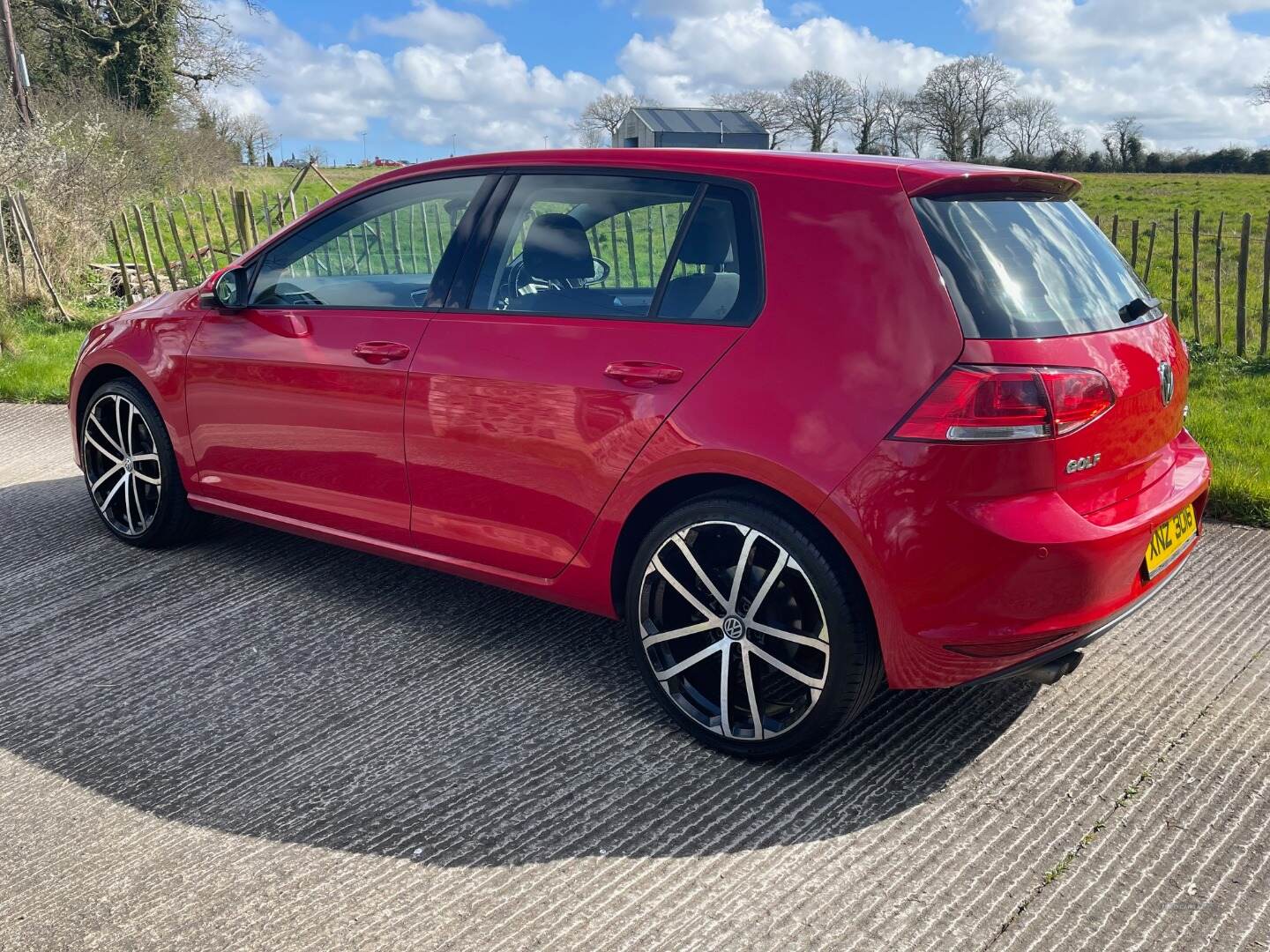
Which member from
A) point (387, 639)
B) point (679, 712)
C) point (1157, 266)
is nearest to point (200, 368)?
point (387, 639)

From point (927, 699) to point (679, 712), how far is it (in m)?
0.86

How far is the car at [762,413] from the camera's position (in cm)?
266

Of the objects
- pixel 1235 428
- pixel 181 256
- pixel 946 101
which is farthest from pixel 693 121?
pixel 1235 428

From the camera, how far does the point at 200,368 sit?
4438 mm

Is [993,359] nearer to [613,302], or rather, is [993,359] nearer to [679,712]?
[613,302]

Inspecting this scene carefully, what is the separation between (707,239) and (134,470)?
3.08 m

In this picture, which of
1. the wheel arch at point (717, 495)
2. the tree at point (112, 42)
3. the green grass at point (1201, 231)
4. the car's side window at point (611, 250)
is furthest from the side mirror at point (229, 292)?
the tree at point (112, 42)

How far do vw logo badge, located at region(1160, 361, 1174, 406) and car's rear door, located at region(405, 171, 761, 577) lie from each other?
3.85 feet

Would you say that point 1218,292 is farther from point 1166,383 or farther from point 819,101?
point 819,101

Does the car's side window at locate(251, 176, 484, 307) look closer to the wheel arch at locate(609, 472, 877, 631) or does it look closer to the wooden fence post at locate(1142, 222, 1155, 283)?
the wheel arch at locate(609, 472, 877, 631)

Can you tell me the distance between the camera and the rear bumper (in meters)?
2.62

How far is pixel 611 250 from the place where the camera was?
3398 mm

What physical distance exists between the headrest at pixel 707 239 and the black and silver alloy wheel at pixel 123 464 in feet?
9.14

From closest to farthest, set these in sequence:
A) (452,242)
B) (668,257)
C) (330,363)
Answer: (668,257) < (452,242) < (330,363)
